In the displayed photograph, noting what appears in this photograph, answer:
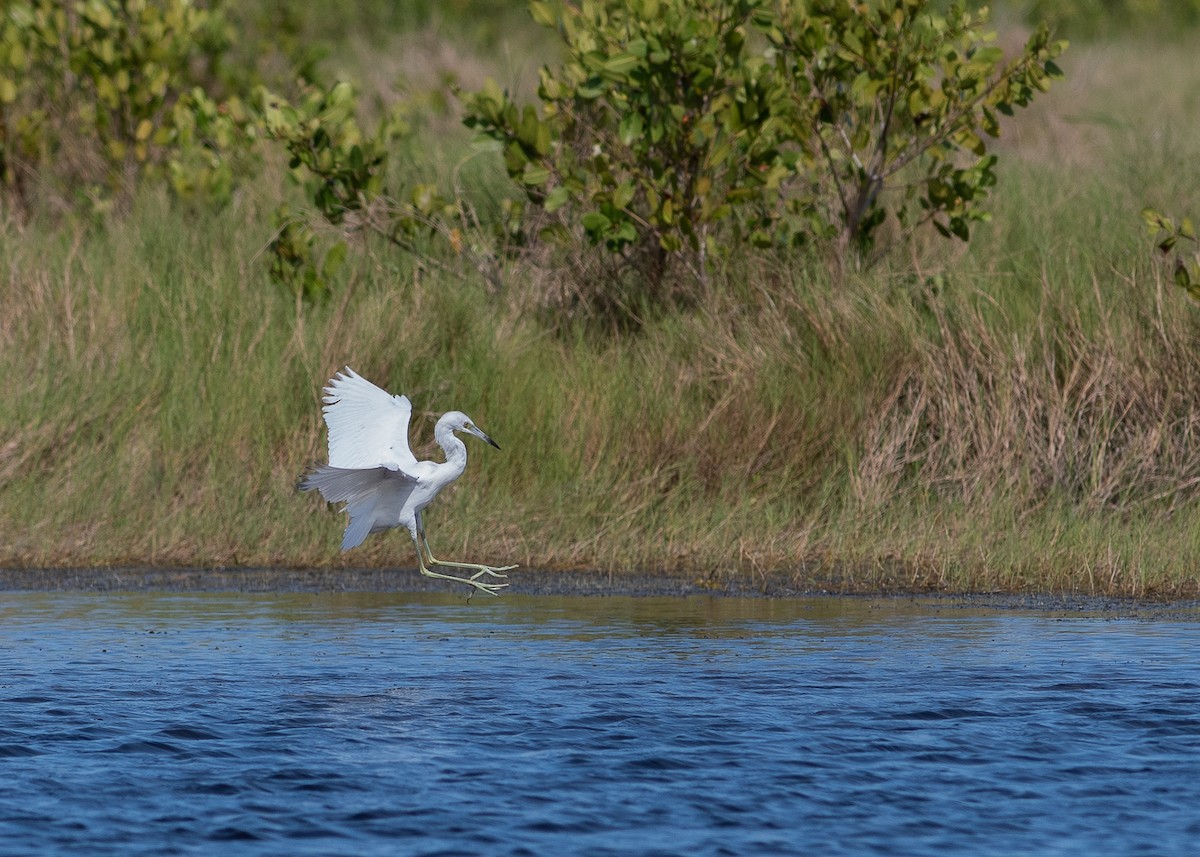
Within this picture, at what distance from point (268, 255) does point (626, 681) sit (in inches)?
209

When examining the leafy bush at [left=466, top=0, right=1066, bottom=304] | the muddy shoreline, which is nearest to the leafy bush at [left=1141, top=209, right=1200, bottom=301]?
the leafy bush at [left=466, top=0, right=1066, bottom=304]

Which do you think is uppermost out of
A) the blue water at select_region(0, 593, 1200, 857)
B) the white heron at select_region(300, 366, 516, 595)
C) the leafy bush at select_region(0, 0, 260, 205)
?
the leafy bush at select_region(0, 0, 260, 205)

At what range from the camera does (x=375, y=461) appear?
7.32m

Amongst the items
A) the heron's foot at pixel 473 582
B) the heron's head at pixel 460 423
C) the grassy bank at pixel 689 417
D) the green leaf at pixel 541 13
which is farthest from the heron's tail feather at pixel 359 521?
the green leaf at pixel 541 13

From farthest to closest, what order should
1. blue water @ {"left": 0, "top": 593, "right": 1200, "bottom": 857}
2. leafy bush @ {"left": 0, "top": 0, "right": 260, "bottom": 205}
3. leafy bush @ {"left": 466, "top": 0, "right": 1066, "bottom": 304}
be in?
leafy bush @ {"left": 0, "top": 0, "right": 260, "bottom": 205}
leafy bush @ {"left": 466, "top": 0, "right": 1066, "bottom": 304}
blue water @ {"left": 0, "top": 593, "right": 1200, "bottom": 857}

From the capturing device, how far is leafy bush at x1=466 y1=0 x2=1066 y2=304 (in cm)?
Answer: 1041

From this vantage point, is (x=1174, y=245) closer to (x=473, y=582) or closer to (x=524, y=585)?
(x=524, y=585)

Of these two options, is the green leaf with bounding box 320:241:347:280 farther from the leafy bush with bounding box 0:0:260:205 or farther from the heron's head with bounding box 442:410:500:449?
the heron's head with bounding box 442:410:500:449

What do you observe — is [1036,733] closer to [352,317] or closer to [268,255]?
[352,317]

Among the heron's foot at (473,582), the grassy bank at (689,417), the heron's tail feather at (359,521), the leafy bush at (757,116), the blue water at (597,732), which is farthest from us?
the leafy bush at (757,116)

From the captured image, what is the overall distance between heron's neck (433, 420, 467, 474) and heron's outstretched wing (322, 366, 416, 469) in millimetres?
189

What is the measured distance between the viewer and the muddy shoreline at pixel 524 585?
331 inches

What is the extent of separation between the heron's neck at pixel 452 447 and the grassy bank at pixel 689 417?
4.88 feet

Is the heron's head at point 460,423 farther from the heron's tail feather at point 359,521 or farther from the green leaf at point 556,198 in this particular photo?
the green leaf at point 556,198
